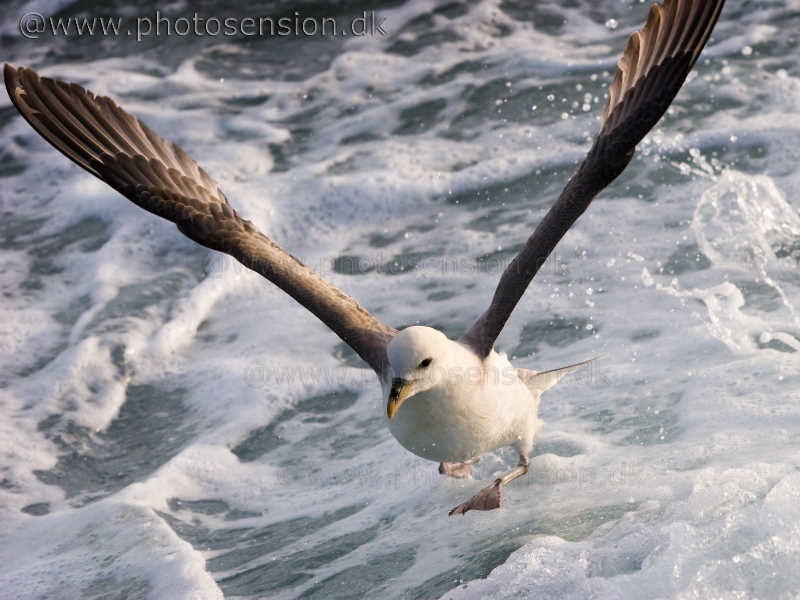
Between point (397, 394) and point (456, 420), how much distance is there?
53cm

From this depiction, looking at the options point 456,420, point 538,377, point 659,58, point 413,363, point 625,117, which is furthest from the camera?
point 538,377

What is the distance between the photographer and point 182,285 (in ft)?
31.4

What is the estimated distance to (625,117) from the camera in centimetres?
561

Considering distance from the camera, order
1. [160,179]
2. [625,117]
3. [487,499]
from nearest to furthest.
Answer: [625,117] < [487,499] < [160,179]

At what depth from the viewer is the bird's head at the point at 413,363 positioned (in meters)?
4.99

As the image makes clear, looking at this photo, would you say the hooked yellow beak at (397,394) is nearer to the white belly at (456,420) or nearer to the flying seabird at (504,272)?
the flying seabird at (504,272)

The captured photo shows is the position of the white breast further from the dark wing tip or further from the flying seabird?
the dark wing tip

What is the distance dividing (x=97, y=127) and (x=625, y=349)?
3.72 metres

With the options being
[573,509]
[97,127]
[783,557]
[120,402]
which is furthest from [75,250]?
[783,557]

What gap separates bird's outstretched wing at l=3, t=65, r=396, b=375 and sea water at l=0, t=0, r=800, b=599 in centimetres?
123

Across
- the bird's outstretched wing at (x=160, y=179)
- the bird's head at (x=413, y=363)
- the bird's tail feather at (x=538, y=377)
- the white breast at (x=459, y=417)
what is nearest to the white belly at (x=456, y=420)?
the white breast at (x=459, y=417)

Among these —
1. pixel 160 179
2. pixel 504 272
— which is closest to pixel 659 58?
pixel 504 272

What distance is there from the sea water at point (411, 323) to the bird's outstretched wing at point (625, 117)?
1.19 m

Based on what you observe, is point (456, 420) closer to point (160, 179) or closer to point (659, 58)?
point (659, 58)
